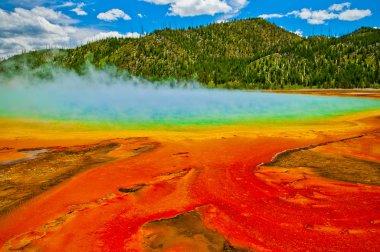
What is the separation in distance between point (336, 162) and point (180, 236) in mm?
7044

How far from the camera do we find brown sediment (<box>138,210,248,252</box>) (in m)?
5.48

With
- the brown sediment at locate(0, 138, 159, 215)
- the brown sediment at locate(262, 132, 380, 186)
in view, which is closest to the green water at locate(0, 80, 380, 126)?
the brown sediment at locate(0, 138, 159, 215)

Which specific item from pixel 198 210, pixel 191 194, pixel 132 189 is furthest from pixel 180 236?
pixel 132 189

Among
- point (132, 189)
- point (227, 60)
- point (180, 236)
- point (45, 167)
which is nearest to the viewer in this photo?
point (180, 236)

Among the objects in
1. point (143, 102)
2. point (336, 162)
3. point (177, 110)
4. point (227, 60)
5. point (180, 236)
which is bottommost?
point (180, 236)

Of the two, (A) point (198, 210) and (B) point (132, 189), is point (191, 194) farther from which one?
(B) point (132, 189)

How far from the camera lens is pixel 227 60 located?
5950 inches

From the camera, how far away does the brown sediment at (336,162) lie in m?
9.08

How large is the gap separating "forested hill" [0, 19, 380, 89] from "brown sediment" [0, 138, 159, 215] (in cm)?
9328

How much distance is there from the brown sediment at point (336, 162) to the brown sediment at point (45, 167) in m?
5.65

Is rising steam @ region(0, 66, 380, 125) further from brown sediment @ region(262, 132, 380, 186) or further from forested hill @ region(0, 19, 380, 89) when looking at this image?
forested hill @ region(0, 19, 380, 89)

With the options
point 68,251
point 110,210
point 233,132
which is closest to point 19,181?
point 110,210

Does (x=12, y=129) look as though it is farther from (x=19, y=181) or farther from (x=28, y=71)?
(x=28, y=71)

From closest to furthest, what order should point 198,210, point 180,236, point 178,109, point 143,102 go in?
point 180,236 → point 198,210 → point 178,109 → point 143,102
